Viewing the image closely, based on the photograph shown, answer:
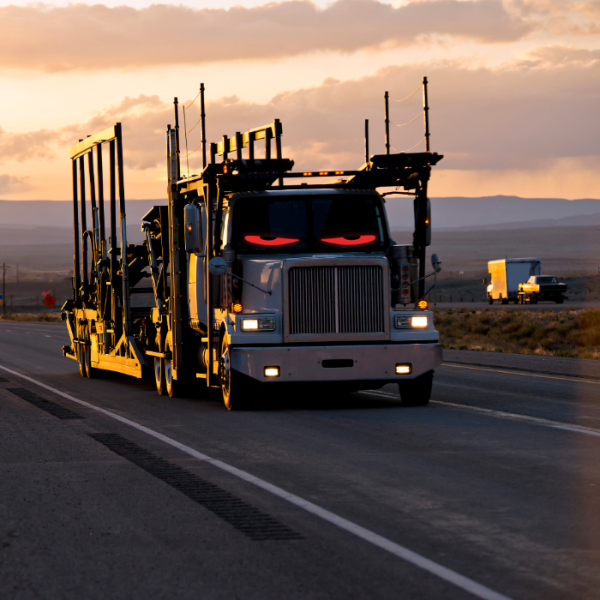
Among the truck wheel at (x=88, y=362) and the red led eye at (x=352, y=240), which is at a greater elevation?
the red led eye at (x=352, y=240)

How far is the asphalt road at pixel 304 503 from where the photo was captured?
564 cm

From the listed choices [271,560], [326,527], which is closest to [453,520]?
[326,527]

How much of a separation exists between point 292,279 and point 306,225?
3.31ft

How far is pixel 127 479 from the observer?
8.74 meters

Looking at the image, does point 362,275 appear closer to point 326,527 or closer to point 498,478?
point 498,478

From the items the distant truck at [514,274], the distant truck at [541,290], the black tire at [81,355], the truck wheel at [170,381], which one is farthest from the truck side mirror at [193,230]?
the distant truck at [514,274]

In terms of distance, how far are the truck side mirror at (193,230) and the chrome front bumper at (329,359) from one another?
1.48 meters

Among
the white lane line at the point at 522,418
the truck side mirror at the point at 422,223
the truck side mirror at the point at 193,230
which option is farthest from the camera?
the truck side mirror at the point at 422,223

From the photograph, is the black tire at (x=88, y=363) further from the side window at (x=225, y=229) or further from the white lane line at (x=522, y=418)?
the white lane line at (x=522, y=418)

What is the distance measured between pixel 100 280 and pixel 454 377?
6860 millimetres

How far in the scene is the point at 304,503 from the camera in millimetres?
7578

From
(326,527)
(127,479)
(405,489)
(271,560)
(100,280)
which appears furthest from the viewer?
(100,280)

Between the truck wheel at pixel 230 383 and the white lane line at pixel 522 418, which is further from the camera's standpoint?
the truck wheel at pixel 230 383

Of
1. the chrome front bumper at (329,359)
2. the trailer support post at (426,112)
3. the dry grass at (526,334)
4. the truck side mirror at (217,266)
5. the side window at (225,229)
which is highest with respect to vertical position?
the trailer support post at (426,112)
